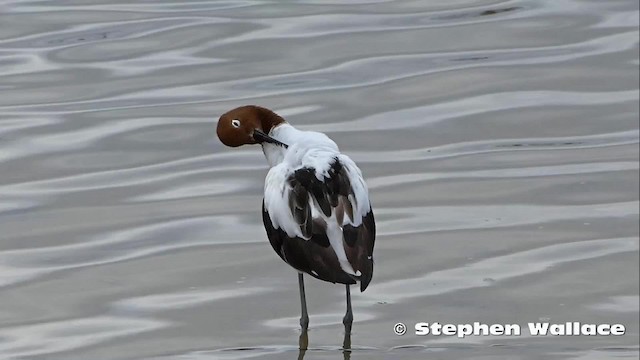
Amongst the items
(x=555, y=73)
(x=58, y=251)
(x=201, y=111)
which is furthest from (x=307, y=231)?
(x=555, y=73)

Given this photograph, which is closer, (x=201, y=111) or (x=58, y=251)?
(x=58, y=251)

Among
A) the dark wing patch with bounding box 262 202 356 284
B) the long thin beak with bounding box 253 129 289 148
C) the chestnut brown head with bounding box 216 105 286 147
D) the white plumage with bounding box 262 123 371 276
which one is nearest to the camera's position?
the dark wing patch with bounding box 262 202 356 284

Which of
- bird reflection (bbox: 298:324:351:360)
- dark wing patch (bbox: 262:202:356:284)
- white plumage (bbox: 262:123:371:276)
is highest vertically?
white plumage (bbox: 262:123:371:276)

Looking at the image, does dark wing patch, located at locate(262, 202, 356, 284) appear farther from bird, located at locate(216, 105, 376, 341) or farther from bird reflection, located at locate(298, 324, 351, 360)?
bird reflection, located at locate(298, 324, 351, 360)

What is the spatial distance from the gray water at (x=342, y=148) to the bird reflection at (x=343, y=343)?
0.06 meters

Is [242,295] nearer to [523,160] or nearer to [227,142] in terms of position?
[227,142]

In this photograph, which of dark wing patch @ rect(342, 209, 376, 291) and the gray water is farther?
the gray water

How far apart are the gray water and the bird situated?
1.43 feet

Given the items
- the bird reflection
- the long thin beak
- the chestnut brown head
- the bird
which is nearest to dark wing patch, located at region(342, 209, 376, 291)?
the bird

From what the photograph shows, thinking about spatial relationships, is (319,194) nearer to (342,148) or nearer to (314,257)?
(314,257)

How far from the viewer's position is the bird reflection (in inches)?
376

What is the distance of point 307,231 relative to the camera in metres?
9.61

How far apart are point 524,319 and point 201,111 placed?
5928 millimetres

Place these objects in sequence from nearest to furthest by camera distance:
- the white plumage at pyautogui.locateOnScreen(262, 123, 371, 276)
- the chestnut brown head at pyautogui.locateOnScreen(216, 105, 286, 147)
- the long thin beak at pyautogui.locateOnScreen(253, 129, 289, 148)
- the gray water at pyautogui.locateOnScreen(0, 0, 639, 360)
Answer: the white plumage at pyautogui.locateOnScreen(262, 123, 371, 276) < the gray water at pyautogui.locateOnScreen(0, 0, 639, 360) < the long thin beak at pyautogui.locateOnScreen(253, 129, 289, 148) < the chestnut brown head at pyautogui.locateOnScreen(216, 105, 286, 147)
